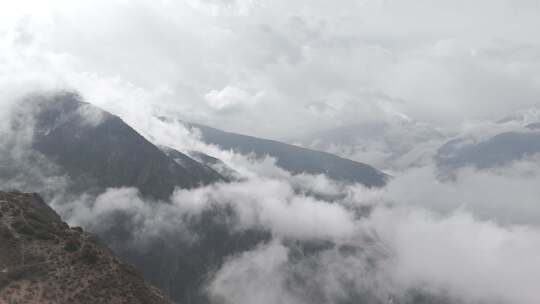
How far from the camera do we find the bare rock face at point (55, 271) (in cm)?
11381

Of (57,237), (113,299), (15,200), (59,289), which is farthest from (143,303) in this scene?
(15,200)

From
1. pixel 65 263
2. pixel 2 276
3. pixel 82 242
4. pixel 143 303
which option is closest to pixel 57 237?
pixel 82 242

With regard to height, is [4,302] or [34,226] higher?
[34,226]

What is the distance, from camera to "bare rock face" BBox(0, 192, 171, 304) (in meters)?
114

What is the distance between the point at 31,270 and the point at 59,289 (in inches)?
416

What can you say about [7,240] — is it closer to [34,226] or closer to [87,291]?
[34,226]

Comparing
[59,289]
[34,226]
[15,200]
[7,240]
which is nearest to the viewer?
[59,289]

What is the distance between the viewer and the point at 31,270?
121 m

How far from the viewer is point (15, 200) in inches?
6875

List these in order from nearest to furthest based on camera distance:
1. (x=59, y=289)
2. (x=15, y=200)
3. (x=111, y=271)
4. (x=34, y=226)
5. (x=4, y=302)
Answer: (x=4, y=302), (x=59, y=289), (x=111, y=271), (x=34, y=226), (x=15, y=200)

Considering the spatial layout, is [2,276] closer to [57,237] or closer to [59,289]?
[59,289]

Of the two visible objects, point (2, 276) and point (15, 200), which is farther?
point (15, 200)

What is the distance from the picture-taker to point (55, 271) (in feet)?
402

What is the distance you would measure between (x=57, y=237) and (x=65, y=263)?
1913 centimetres
